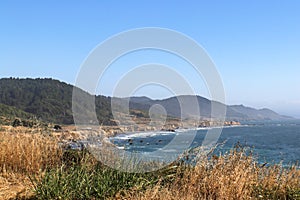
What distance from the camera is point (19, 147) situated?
260 inches

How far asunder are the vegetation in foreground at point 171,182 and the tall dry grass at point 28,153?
0.26m

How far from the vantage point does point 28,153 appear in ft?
21.4

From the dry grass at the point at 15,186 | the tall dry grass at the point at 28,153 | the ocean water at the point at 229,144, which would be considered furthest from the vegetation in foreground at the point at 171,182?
the ocean water at the point at 229,144

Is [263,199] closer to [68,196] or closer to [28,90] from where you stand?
[68,196]

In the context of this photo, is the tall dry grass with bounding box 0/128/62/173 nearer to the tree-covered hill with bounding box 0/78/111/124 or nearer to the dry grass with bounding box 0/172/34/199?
the dry grass with bounding box 0/172/34/199

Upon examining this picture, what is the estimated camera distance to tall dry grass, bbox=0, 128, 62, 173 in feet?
21.1

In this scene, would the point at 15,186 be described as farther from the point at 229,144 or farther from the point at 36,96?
the point at 36,96

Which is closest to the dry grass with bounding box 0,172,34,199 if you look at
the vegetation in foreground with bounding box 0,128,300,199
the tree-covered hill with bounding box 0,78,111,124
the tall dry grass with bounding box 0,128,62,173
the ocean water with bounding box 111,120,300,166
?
the vegetation in foreground with bounding box 0,128,300,199

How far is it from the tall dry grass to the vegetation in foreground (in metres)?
0.26

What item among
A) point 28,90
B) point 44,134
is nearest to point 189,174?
point 44,134

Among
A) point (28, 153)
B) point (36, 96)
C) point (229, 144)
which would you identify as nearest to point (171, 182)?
point (28, 153)

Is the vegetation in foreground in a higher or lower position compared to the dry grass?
higher

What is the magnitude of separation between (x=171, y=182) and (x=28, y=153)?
3192 millimetres

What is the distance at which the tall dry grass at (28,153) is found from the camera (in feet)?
21.1
